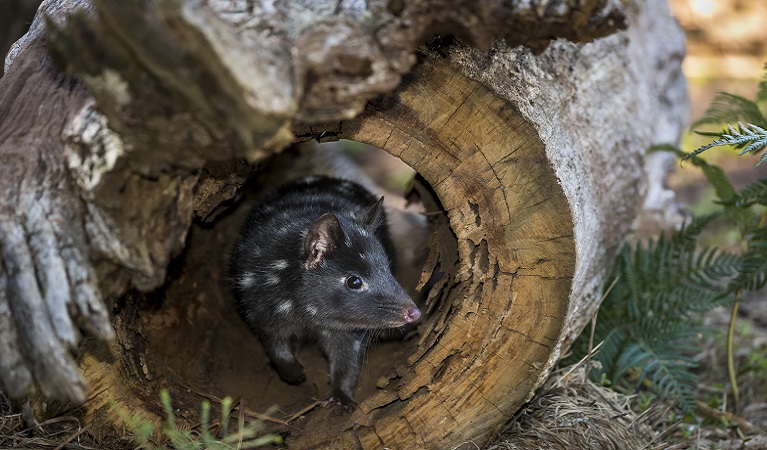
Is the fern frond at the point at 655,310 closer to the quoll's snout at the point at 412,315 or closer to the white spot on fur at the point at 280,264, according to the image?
the quoll's snout at the point at 412,315

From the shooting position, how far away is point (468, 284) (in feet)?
13.3

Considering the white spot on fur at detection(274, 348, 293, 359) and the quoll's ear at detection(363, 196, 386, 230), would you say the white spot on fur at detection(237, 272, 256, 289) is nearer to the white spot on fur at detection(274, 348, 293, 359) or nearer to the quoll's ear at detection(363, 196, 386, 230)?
the white spot on fur at detection(274, 348, 293, 359)

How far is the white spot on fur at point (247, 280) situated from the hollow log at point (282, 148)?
1.78 feet

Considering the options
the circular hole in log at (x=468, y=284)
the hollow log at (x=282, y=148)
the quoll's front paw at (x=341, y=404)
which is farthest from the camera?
the quoll's front paw at (x=341, y=404)

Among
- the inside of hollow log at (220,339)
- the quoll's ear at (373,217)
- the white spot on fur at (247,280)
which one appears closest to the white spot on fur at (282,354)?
the inside of hollow log at (220,339)

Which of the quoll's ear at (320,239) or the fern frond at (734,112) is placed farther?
the fern frond at (734,112)

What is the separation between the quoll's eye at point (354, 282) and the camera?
4488 millimetres

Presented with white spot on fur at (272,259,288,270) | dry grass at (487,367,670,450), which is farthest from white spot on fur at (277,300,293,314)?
dry grass at (487,367,670,450)

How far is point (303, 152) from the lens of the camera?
21.1 ft

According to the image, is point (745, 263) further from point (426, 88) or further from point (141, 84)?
point (141, 84)

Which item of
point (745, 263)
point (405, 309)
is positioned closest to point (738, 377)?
point (745, 263)

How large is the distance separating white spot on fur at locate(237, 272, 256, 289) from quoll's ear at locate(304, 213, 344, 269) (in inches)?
18.7

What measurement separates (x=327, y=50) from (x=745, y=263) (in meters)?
3.57

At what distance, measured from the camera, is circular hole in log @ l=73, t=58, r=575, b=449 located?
3689mm
